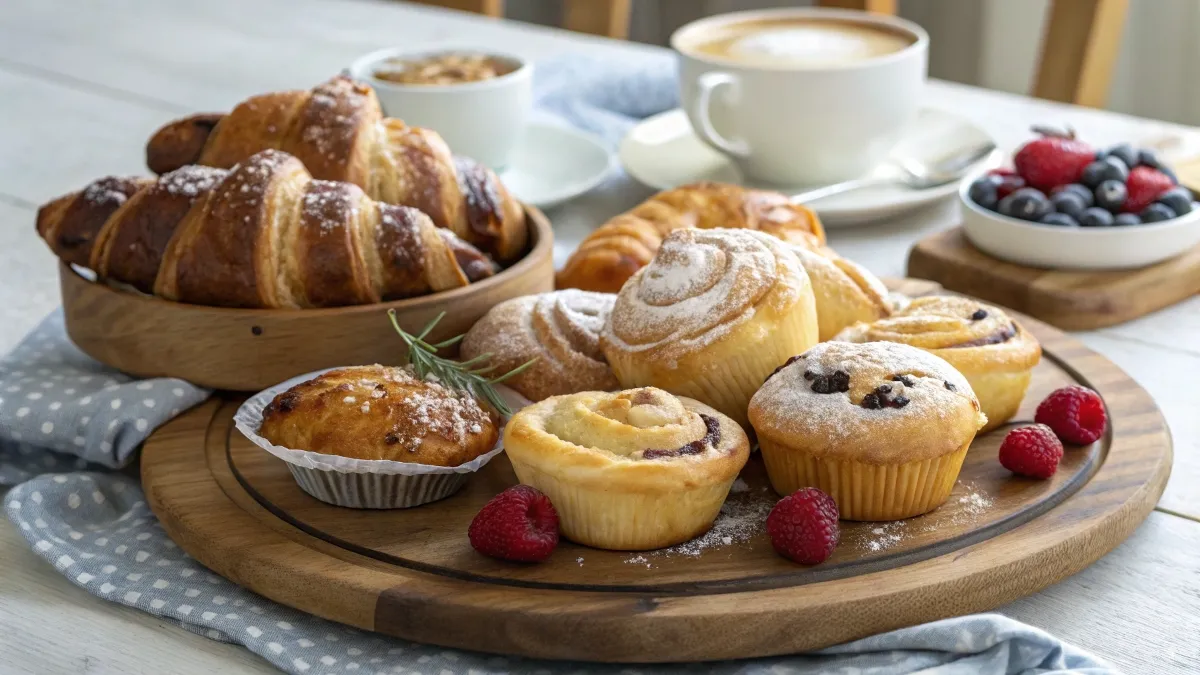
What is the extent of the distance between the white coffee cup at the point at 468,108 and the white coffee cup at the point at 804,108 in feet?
1.04

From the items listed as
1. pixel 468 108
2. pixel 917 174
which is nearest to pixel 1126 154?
pixel 917 174

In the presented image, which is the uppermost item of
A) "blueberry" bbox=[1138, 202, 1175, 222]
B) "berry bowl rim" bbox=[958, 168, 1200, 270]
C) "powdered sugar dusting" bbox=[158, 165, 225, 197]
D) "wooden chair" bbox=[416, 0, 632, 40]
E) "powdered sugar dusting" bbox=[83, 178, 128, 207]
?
"powdered sugar dusting" bbox=[158, 165, 225, 197]

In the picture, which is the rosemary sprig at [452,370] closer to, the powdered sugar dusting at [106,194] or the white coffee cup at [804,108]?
the powdered sugar dusting at [106,194]

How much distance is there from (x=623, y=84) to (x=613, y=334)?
1.59 meters

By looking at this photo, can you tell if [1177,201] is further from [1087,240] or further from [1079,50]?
[1079,50]

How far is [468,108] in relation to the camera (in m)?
2.32

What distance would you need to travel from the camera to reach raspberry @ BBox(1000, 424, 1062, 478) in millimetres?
1353

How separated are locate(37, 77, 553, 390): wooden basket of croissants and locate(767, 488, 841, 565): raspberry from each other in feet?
1.81

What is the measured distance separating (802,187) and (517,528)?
4.46ft

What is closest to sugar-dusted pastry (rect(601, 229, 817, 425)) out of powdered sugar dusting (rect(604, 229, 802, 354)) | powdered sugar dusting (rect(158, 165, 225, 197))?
powdered sugar dusting (rect(604, 229, 802, 354))

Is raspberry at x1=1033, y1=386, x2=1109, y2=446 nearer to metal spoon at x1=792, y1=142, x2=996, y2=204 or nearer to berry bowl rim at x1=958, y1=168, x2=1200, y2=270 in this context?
berry bowl rim at x1=958, y1=168, x2=1200, y2=270

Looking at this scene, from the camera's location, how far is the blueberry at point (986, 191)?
2.09 meters

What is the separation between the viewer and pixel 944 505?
133 centimetres

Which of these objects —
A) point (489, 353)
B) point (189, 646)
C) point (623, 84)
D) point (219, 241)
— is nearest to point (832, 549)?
point (489, 353)
